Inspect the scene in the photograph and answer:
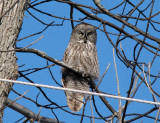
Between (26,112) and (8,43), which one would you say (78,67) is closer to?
(26,112)

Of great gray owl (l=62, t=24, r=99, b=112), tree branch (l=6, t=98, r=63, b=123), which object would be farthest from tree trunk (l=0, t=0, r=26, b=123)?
great gray owl (l=62, t=24, r=99, b=112)

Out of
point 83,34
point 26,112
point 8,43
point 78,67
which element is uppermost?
point 83,34

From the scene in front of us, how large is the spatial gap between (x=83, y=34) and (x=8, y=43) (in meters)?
1.89

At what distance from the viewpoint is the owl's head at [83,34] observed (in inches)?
189

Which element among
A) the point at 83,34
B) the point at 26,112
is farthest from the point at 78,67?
the point at 26,112

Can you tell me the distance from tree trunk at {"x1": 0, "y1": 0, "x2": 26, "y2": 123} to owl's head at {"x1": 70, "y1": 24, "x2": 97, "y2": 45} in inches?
66.2

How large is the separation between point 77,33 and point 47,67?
58.0 inches

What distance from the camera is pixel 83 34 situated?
483 centimetres

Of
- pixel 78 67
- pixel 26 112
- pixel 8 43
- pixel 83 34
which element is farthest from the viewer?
pixel 83 34

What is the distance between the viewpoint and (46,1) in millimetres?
4023

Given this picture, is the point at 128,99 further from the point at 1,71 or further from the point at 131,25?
the point at 131,25

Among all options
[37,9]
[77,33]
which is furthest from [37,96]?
[77,33]

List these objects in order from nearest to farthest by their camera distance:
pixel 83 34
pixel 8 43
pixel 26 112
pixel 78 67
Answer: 1. pixel 8 43
2. pixel 26 112
3. pixel 78 67
4. pixel 83 34

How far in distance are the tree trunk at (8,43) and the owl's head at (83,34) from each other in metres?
1.68
